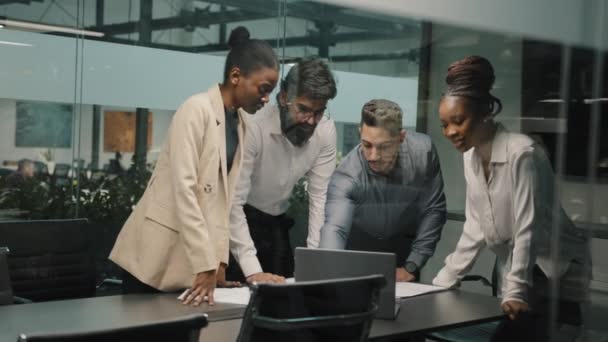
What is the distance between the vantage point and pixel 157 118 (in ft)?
17.0

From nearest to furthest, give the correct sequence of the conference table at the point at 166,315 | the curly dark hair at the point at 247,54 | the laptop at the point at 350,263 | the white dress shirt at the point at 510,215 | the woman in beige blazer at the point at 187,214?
1. the conference table at the point at 166,315
2. the laptop at the point at 350,263
3. the woman in beige blazer at the point at 187,214
4. the white dress shirt at the point at 510,215
5. the curly dark hair at the point at 247,54

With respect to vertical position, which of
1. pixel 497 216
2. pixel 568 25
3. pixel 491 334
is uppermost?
pixel 568 25

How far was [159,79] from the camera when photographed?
5215 millimetres

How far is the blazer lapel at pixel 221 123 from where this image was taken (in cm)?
382

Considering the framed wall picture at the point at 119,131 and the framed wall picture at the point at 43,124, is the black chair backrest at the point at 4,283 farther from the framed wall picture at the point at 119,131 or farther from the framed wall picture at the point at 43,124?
the framed wall picture at the point at 119,131

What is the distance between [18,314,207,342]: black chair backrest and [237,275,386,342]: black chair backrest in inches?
16.6

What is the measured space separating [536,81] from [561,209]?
31.2 inches

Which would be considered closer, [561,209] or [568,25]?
[568,25]

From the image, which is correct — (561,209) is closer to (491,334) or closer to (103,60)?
(491,334)

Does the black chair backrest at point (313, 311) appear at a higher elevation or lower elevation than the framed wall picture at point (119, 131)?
lower

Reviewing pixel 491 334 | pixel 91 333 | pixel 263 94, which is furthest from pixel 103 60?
pixel 91 333

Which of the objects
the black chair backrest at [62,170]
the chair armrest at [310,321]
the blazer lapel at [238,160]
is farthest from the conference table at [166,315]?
the black chair backrest at [62,170]

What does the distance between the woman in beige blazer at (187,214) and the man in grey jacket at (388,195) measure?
113cm

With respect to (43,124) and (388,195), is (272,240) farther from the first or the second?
(43,124)
